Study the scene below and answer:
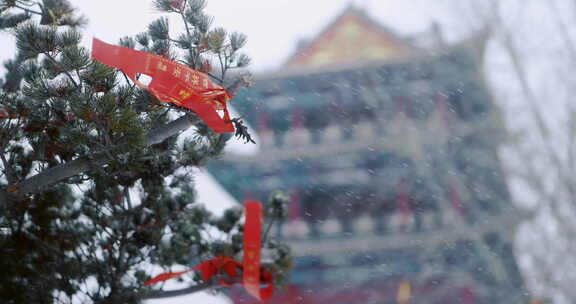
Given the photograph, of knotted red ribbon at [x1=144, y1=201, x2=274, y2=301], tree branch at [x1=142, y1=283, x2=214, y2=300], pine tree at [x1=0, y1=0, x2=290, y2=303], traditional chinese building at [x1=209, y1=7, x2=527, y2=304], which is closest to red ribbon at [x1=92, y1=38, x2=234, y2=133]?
pine tree at [x1=0, y1=0, x2=290, y2=303]

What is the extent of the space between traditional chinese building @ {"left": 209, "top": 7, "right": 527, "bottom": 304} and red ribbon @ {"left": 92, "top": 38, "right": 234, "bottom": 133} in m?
6.16

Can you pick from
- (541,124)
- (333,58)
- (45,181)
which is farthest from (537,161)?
(333,58)

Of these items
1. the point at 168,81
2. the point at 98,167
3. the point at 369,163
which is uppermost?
the point at 369,163

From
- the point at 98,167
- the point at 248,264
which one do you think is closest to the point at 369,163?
the point at 248,264

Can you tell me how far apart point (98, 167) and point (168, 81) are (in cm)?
31

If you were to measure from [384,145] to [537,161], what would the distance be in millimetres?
3898

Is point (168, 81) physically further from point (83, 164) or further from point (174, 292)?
point (174, 292)

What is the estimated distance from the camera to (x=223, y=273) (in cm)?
216

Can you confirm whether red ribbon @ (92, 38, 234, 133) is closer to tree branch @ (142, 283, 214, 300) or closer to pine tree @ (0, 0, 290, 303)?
pine tree @ (0, 0, 290, 303)

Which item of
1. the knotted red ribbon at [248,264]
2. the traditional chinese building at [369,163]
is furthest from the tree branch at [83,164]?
the traditional chinese building at [369,163]

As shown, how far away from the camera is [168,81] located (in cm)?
135

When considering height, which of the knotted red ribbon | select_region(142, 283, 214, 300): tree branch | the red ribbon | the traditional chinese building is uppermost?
the traditional chinese building

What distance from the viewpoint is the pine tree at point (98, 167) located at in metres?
1.38

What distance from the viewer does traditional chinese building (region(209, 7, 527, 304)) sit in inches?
299
